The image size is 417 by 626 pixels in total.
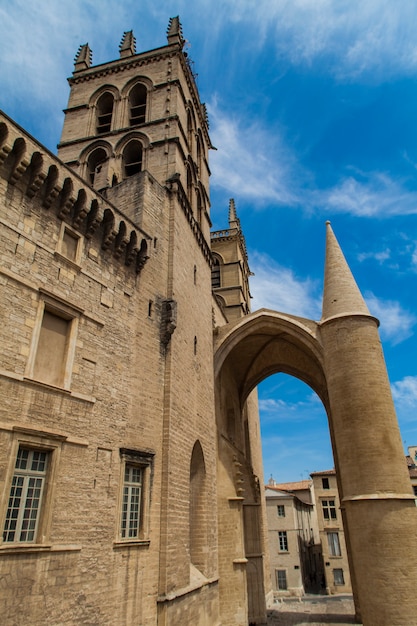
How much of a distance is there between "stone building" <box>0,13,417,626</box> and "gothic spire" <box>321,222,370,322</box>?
69 mm

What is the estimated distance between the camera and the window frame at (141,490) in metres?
8.06

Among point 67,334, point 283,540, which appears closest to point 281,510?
point 283,540

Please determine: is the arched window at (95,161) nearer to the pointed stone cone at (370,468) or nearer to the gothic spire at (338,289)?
the gothic spire at (338,289)

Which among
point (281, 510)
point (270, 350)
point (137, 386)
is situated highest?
point (270, 350)

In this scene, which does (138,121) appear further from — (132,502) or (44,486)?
(44,486)

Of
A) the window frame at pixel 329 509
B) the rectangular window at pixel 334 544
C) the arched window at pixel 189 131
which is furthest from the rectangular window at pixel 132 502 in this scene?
the window frame at pixel 329 509

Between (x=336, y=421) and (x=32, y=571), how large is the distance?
360 inches

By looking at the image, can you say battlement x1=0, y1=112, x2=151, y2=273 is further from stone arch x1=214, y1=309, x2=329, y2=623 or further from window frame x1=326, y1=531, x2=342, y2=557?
window frame x1=326, y1=531, x2=342, y2=557

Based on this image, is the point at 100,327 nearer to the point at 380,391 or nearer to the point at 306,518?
the point at 380,391

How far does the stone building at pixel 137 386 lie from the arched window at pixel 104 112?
0.30ft

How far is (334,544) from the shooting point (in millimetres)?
27703

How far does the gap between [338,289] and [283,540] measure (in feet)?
71.3

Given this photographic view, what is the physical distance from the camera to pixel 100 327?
8758mm

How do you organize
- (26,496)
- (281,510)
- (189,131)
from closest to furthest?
(26,496), (189,131), (281,510)
